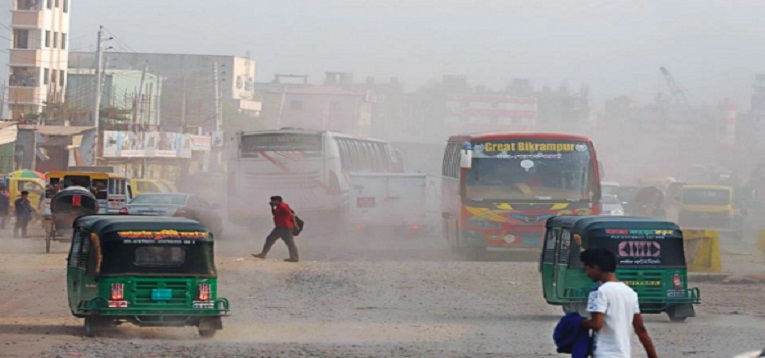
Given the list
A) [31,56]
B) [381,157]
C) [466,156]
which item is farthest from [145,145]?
[466,156]

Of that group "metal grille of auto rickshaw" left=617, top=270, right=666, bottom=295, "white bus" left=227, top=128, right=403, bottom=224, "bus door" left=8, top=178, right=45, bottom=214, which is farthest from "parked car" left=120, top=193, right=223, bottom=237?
"metal grille of auto rickshaw" left=617, top=270, right=666, bottom=295

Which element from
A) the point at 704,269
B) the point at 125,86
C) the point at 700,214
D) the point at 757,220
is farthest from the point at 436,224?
the point at 125,86

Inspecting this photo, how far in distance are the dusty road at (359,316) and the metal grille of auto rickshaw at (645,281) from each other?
1.67ft

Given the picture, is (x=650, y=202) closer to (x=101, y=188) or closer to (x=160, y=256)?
(x=101, y=188)

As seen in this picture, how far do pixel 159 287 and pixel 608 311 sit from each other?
24.8ft

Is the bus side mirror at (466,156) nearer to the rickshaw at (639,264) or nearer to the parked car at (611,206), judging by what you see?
the parked car at (611,206)

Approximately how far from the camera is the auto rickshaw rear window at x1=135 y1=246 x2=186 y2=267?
49.0 feet

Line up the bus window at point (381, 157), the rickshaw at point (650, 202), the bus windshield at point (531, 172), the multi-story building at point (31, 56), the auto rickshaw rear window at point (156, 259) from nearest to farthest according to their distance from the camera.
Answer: the auto rickshaw rear window at point (156, 259)
the bus windshield at point (531, 172)
the bus window at point (381, 157)
the rickshaw at point (650, 202)
the multi-story building at point (31, 56)

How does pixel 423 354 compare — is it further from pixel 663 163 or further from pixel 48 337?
pixel 663 163

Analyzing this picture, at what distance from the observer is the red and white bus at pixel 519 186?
2959 centimetres

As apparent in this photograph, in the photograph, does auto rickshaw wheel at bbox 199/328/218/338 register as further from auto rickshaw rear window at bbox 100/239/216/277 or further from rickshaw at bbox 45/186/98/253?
rickshaw at bbox 45/186/98/253

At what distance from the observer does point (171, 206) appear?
3353cm

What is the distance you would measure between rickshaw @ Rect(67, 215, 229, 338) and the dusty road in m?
0.33

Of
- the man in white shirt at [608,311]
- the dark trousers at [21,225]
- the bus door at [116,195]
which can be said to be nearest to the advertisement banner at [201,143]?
the dark trousers at [21,225]
